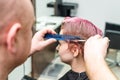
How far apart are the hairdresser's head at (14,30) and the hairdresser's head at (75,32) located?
A: 30.6 inches

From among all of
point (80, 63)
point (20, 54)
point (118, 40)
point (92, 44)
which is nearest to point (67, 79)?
point (80, 63)

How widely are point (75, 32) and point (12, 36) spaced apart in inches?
33.7

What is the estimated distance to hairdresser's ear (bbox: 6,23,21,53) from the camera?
1.97 feet

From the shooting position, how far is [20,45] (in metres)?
0.64

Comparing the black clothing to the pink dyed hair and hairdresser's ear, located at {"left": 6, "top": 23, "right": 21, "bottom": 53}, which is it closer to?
the pink dyed hair

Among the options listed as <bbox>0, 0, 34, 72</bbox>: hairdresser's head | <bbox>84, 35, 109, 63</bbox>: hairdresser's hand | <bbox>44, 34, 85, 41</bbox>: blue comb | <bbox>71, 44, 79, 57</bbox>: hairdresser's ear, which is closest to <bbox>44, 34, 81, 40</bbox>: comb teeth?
<bbox>44, 34, 85, 41</bbox>: blue comb

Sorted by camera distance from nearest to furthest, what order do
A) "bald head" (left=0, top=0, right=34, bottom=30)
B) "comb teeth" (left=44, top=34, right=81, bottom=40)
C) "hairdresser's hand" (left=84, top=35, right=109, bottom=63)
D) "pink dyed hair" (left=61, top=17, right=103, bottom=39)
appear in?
"bald head" (left=0, top=0, right=34, bottom=30), "hairdresser's hand" (left=84, top=35, right=109, bottom=63), "comb teeth" (left=44, top=34, right=81, bottom=40), "pink dyed hair" (left=61, top=17, right=103, bottom=39)

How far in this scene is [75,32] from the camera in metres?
1.43

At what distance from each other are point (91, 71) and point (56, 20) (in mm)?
1979

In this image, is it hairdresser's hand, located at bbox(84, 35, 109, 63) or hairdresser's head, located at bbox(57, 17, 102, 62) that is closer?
hairdresser's hand, located at bbox(84, 35, 109, 63)

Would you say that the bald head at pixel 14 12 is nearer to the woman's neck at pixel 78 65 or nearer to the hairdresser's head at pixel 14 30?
the hairdresser's head at pixel 14 30

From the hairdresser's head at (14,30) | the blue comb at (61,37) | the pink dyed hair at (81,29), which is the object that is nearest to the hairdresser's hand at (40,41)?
the blue comb at (61,37)

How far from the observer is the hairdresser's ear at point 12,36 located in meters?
0.60

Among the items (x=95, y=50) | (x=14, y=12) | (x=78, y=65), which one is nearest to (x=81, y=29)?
(x=78, y=65)
